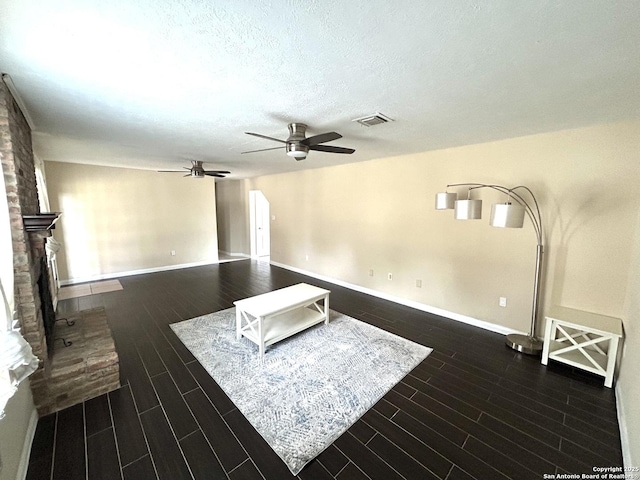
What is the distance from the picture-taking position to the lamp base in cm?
275

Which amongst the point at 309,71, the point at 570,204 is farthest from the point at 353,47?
the point at 570,204

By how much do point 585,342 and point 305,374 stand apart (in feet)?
8.80

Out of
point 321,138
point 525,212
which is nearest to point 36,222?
point 321,138

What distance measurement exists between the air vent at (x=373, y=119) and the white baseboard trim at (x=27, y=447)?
3.33 meters

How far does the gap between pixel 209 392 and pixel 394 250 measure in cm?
324

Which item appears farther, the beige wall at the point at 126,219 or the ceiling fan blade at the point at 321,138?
the beige wall at the point at 126,219

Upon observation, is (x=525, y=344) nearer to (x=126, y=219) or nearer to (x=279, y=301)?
(x=279, y=301)

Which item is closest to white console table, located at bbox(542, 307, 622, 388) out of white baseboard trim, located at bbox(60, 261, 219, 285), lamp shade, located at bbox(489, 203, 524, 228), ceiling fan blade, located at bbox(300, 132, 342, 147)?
lamp shade, located at bbox(489, 203, 524, 228)

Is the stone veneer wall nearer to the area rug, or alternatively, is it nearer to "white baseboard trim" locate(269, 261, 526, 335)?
the area rug

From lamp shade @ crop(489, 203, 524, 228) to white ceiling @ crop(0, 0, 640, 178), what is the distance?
80 centimetres

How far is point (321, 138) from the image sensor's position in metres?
2.29

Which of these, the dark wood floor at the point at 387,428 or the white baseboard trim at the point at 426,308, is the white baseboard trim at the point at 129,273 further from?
the dark wood floor at the point at 387,428

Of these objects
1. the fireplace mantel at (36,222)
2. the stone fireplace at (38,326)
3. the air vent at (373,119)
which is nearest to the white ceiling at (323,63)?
the air vent at (373,119)

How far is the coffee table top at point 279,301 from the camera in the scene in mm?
2832
